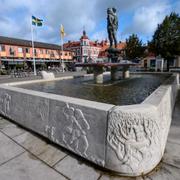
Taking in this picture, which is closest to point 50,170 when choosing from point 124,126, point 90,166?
point 90,166

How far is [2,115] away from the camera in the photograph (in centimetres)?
500

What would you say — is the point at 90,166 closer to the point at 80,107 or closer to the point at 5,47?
the point at 80,107

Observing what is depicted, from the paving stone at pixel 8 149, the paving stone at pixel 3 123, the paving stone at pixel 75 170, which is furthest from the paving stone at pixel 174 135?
the paving stone at pixel 3 123

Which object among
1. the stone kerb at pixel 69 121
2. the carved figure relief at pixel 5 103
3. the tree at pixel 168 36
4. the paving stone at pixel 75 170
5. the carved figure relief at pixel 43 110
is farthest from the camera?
the tree at pixel 168 36

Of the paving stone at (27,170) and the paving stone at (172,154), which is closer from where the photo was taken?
the paving stone at (27,170)

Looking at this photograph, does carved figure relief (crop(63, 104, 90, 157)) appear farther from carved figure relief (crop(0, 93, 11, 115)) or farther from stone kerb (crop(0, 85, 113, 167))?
carved figure relief (crop(0, 93, 11, 115))

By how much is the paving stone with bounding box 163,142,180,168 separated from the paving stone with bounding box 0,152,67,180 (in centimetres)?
180

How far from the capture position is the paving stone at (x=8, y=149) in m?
2.85

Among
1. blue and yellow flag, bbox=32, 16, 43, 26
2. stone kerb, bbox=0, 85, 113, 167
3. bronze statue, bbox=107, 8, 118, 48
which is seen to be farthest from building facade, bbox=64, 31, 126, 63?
stone kerb, bbox=0, 85, 113, 167

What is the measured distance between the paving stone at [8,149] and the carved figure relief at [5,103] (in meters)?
1.31

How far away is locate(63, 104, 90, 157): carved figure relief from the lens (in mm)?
2631

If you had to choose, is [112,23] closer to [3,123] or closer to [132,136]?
[3,123]

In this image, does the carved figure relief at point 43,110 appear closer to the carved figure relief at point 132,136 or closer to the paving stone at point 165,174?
the carved figure relief at point 132,136

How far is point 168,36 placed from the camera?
1898 cm
